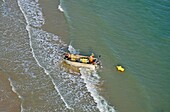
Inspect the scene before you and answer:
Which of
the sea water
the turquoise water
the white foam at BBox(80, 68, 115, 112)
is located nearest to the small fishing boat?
the white foam at BBox(80, 68, 115, 112)

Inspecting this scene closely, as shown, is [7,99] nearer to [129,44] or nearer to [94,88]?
[94,88]

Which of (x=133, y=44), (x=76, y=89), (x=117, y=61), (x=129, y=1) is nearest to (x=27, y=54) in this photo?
(x=76, y=89)

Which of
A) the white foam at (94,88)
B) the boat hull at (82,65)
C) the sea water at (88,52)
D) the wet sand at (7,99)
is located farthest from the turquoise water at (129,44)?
the wet sand at (7,99)

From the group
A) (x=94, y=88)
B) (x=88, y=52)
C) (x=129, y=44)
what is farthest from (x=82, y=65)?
(x=129, y=44)

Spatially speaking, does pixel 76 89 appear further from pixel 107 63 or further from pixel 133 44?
pixel 133 44

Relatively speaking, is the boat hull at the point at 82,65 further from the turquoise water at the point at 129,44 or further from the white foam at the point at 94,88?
the turquoise water at the point at 129,44

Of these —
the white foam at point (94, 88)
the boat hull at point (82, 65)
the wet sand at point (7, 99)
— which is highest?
the boat hull at point (82, 65)
